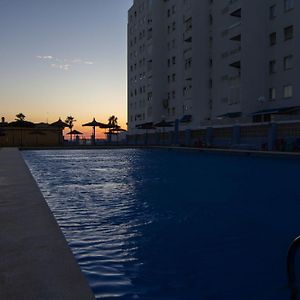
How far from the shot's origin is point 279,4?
31.9 metres

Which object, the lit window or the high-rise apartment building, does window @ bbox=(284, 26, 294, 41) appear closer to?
the high-rise apartment building

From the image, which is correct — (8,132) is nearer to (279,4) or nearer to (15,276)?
(279,4)

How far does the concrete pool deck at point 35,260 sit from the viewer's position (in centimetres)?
265

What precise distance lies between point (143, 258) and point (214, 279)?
3.21ft

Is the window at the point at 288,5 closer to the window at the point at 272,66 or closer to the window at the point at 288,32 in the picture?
the window at the point at 288,32

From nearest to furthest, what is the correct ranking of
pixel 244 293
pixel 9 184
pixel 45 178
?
pixel 244 293 → pixel 9 184 → pixel 45 178

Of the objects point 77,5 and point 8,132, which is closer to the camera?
point 77,5

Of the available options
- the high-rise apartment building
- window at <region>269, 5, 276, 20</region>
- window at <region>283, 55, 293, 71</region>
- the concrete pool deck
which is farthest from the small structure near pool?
the concrete pool deck

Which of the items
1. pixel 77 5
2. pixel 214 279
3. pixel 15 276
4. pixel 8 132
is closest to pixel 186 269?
pixel 214 279

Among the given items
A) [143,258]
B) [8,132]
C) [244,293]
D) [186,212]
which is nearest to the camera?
[244,293]

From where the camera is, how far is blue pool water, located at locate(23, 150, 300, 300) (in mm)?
3662

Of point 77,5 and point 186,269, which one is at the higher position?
point 77,5

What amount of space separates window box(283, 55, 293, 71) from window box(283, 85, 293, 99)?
1538 mm

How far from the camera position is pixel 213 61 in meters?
40.7
